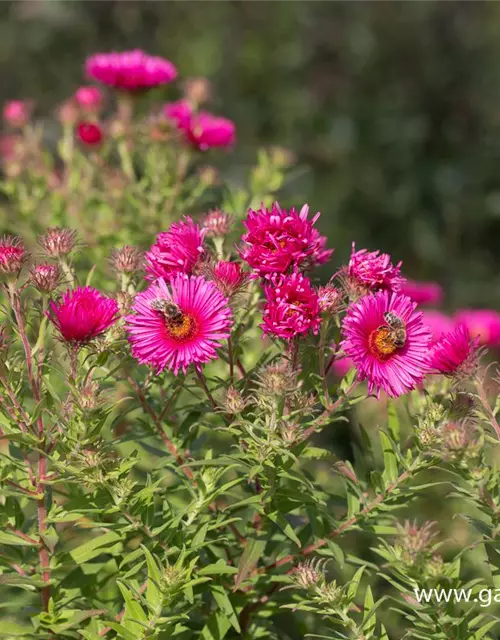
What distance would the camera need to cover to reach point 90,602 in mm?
1004

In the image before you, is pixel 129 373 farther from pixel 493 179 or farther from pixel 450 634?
pixel 493 179

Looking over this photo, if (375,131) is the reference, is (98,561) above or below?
below

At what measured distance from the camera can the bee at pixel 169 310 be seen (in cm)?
88

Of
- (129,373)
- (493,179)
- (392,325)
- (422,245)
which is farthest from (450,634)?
(493,179)

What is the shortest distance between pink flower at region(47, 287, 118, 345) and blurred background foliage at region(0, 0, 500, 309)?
226cm

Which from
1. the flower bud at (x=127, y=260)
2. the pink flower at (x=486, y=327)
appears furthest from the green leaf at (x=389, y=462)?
the pink flower at (x=486, y=327)

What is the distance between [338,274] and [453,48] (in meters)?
3.17

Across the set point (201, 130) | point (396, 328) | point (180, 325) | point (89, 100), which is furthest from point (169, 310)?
point (89, 100)

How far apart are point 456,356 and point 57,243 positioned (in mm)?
437

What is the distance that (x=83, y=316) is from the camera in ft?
2.77

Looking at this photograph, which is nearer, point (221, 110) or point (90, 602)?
point (90, 602)

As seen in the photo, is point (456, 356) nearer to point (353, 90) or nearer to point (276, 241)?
point (276, 241)

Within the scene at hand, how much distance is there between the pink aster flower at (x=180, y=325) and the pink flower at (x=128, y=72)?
2.66 ft

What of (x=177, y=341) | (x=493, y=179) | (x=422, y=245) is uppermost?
(x=493, y=179)
